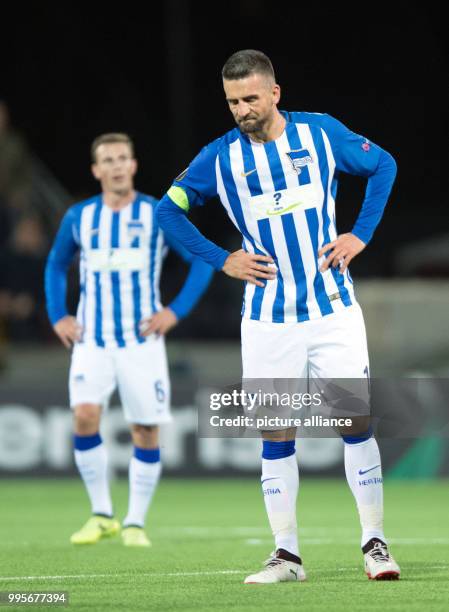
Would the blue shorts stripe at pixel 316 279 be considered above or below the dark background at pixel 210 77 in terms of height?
below

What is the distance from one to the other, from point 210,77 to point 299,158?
11598 millimetres

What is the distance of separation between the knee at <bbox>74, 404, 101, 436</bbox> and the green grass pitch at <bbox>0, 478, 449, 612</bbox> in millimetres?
601

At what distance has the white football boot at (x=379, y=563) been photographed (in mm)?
5352

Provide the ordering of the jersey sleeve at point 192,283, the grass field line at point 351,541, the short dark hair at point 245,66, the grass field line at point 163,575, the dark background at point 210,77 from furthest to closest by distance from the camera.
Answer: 1. the dark background at point 210,77
2. the jersey sleeve at point 192,283
3. the grass field line at point 351,541
4. the grass field line at point 163,575
5. the short dark hair at point 245,66

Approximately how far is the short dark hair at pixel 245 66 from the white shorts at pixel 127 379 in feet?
8.66

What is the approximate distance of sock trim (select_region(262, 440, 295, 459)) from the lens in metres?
5.59

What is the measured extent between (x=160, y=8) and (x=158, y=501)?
→ 8.17 m

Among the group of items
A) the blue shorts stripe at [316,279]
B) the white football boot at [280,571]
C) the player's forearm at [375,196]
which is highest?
the player's forearm at [375,196]

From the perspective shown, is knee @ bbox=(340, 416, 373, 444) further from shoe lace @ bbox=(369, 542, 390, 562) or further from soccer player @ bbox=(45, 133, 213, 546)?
soccer player @ bbox=(45, 133, 213, 546)

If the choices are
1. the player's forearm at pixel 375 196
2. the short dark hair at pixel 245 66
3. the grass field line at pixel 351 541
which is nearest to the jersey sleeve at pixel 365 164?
the player's forearm at pixel 375 196

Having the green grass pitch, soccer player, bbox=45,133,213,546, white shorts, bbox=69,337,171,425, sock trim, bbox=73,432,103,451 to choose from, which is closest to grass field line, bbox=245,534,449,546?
the green grass pitch

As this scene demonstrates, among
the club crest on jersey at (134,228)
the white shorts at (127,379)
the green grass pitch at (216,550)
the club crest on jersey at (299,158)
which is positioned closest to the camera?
the green grass pitch at (216,550)

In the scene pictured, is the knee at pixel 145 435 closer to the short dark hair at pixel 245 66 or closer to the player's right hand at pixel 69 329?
the player's right hand at pixel 69 329

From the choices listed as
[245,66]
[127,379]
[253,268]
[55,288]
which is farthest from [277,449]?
[55,288]
